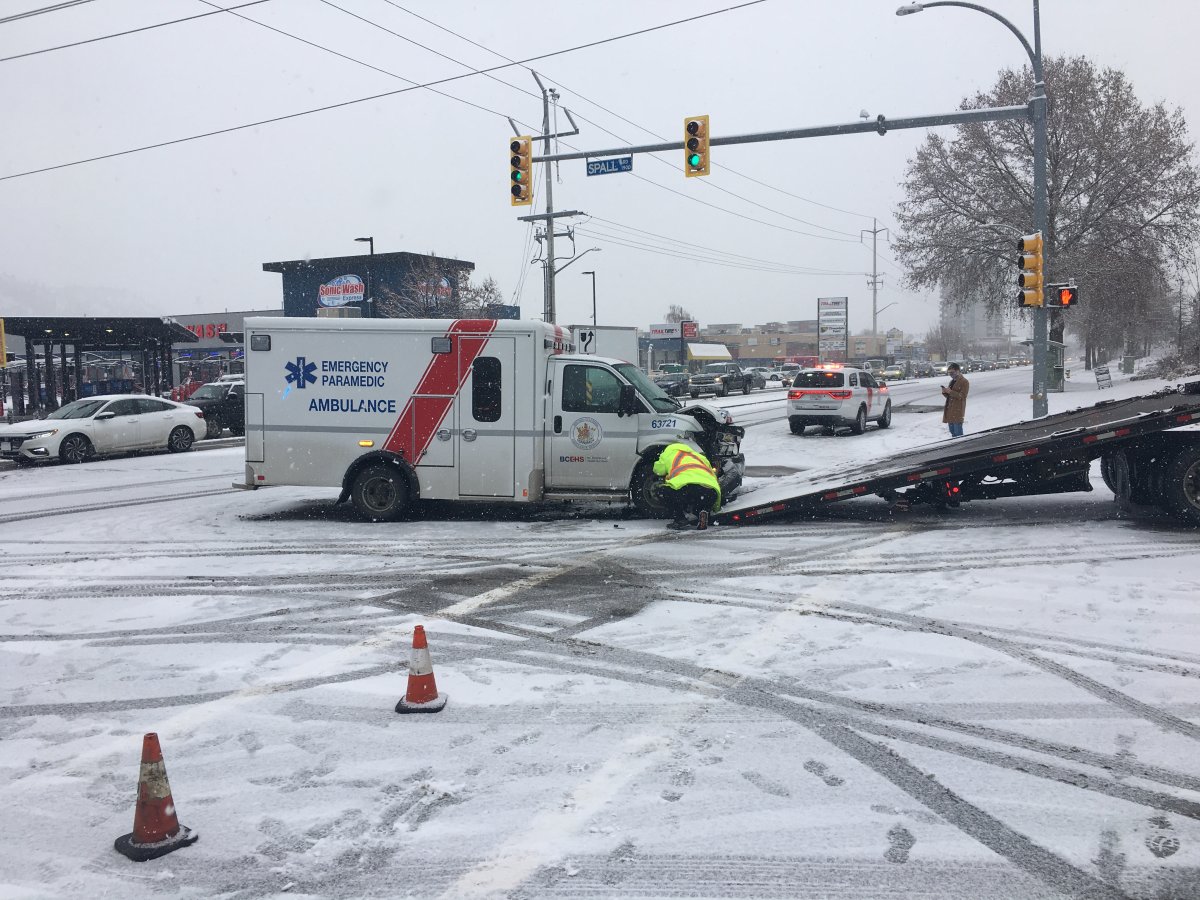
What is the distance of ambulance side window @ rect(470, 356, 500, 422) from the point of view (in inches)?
460

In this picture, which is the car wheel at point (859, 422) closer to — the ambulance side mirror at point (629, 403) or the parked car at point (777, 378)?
the ambulance side mirror at point (629, 403)

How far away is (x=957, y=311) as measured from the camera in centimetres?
4906

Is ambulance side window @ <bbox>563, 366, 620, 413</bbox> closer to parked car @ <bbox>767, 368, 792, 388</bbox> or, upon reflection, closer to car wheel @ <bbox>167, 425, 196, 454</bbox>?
car wheel @ <bbox>167, 425, 196, 454</bbox>

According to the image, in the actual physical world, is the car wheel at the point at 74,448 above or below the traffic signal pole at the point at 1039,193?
below

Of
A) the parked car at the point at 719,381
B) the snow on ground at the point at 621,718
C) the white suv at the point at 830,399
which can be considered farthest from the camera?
the parked car at the point at 719,381

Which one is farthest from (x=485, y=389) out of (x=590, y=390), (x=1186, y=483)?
(x=1186, y=483)

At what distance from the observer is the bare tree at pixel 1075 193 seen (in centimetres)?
4041

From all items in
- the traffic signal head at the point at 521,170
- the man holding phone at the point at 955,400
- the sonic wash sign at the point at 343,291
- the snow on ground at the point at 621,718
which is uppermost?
the sonic wash sign at the point at 343,291

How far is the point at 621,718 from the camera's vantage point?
5215 millimetres

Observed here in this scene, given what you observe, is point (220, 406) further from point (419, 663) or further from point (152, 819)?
point (152, 819)

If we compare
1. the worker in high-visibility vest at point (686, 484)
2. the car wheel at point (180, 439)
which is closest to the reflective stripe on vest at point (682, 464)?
the worker in high-visibility vest at point (686, 484)

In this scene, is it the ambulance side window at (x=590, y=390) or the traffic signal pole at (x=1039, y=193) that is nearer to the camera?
the ambulance side window at (x=590, y=390)

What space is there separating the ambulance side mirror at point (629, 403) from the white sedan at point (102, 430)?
14.3 meters

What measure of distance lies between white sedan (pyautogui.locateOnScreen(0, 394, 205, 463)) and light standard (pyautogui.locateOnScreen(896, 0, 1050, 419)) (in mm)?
17872
